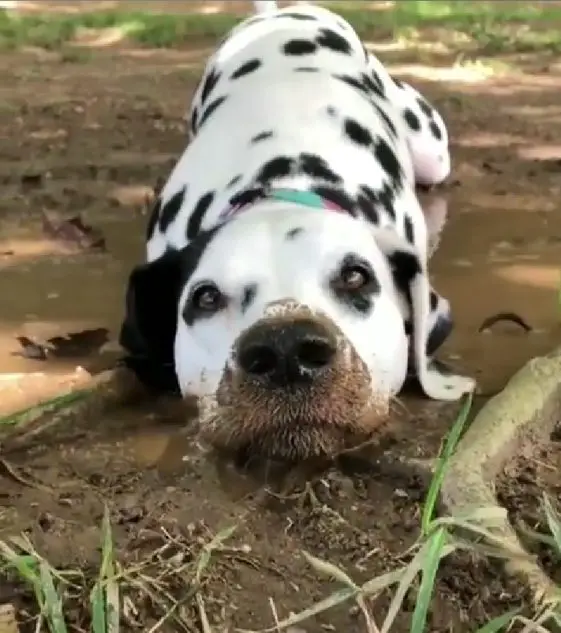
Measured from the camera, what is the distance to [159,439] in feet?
13.1

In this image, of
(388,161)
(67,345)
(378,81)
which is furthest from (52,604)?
(378,81)

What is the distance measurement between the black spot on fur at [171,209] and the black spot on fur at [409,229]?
85 centimetres

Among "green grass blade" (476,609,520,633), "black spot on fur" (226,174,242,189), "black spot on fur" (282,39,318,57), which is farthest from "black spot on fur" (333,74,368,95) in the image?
"green grass blade" (476,609,520,633)

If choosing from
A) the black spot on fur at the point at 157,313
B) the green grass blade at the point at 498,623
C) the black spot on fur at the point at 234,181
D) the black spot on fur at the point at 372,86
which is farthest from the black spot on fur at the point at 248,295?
the black spot on fur at the point at 372,86

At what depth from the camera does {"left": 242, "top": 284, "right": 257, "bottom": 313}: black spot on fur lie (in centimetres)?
371

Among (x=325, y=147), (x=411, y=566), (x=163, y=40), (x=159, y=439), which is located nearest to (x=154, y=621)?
(x=411, y=566)

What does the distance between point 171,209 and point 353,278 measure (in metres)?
1.30

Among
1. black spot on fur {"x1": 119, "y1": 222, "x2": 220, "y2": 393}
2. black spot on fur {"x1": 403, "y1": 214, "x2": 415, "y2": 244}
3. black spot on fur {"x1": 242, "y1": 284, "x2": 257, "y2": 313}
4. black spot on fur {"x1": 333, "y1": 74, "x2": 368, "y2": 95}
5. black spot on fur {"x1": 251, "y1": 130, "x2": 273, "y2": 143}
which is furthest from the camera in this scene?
black spot on fur {"x1": 333, "y1": 74, "x2": 368, "y2": 95}

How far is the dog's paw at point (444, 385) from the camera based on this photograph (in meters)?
4.19

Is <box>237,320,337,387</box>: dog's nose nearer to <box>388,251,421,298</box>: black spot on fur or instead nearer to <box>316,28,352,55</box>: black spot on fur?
<box>388,251,421,298</box>: black spot on fur

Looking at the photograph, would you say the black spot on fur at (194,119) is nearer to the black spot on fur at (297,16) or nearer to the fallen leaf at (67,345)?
the black spot on fur at (297,16)

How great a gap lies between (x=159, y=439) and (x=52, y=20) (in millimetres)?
8708

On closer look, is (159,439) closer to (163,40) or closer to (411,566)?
(411,566)

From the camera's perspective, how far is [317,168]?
4.69m
